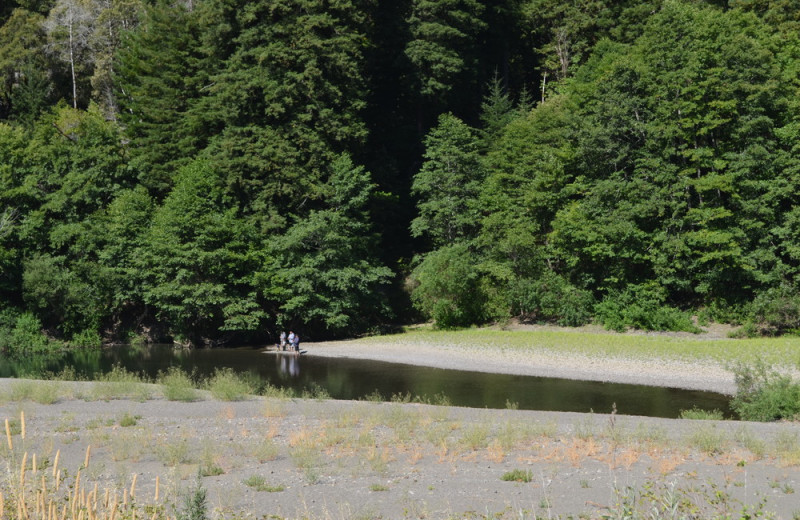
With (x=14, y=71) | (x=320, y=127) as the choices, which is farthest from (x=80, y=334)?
(x=14, y=71)

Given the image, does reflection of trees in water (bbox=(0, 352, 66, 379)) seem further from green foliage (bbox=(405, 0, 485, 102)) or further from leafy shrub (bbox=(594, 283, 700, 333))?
green foliage (bbox=(405, 0, 485, 102))

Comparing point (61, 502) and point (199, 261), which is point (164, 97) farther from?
point (61, 502)

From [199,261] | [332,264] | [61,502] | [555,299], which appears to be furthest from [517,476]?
[199,261]

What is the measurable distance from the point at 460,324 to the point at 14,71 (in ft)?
169

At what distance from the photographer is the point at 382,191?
51625mm

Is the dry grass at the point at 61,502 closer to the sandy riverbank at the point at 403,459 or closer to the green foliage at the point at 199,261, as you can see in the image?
the sandy riverbank at the point at 403,459

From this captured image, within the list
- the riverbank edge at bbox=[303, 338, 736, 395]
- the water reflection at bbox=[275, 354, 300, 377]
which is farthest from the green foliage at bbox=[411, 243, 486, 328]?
the water reflection at bbox=[275, 354, 300, 377]

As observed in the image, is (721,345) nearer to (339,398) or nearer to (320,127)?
(339,398)

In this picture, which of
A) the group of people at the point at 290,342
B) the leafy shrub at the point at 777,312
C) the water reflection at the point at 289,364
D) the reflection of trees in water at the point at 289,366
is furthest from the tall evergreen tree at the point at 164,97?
the leafy shrub at the point at 777,312

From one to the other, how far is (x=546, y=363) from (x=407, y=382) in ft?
25.6

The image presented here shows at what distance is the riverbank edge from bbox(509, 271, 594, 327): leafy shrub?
6622 mm

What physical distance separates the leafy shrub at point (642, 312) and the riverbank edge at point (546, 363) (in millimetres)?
7451

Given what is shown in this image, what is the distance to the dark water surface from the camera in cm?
2409

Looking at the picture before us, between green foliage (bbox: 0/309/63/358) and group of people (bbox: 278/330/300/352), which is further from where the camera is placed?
green foliage (bbox: 0/309/63/358)
